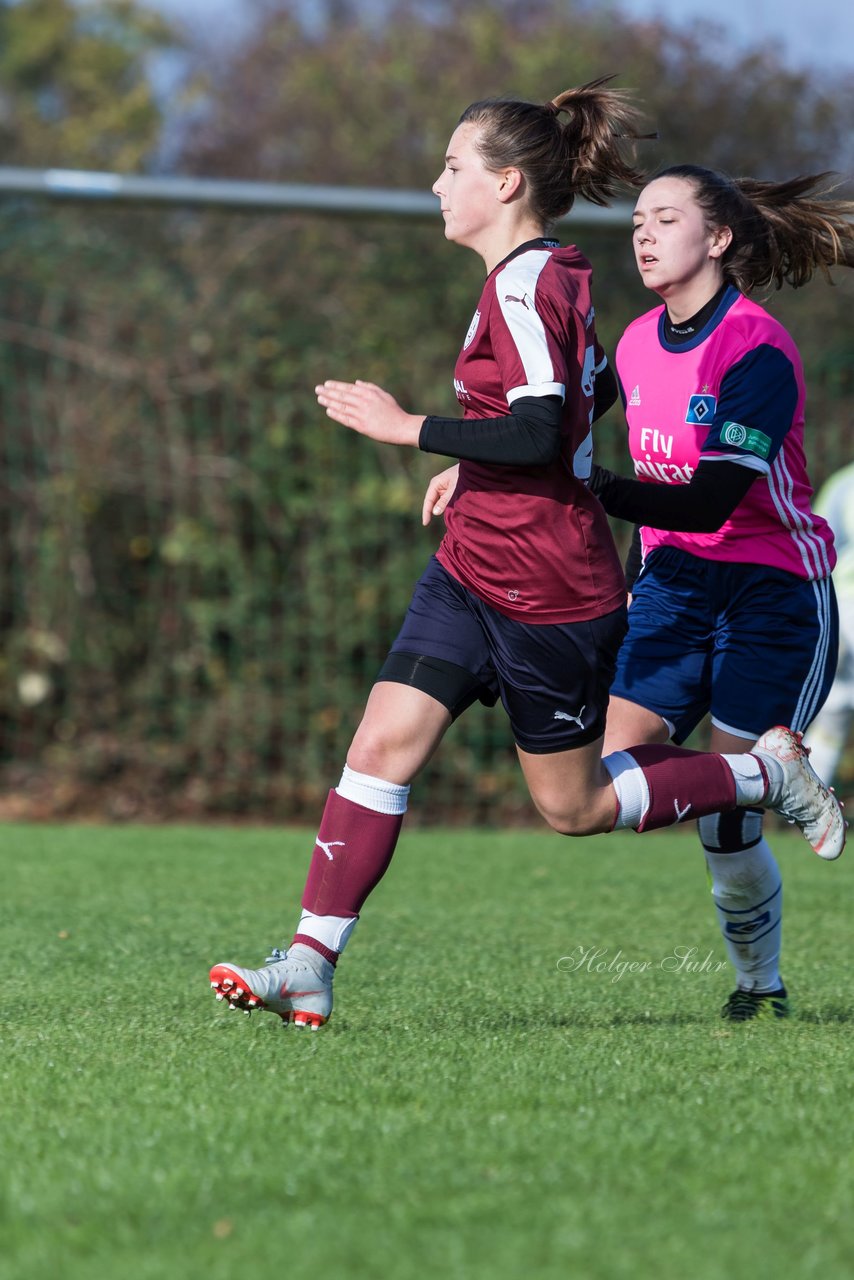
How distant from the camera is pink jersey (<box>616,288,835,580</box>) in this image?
150 inches

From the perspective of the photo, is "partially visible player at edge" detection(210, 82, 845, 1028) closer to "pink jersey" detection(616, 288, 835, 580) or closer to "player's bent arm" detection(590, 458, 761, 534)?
"player's bent arm" detection(590, 458, 761, 534)

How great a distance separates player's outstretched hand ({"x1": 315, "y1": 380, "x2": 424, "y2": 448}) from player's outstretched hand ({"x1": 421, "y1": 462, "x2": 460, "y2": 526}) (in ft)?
1.16

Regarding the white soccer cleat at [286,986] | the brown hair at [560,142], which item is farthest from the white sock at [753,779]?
the brown hair at [560,142]

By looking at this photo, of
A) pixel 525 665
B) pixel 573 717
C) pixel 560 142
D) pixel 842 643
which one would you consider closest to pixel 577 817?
pixel 573 717

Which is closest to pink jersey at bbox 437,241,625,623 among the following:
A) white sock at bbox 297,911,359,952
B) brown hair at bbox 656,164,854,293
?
brown hair at bbox 656,164,854,293

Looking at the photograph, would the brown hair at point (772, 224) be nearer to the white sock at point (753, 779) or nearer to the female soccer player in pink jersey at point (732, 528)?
the female soccer player in pink jersey at point (732, 528)

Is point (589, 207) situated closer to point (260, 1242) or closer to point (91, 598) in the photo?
point (91, 598)

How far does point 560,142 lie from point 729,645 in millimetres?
1277

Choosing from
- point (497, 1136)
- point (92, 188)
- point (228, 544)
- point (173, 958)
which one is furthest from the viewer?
point (228, 544)

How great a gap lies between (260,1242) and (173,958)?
2604 mm

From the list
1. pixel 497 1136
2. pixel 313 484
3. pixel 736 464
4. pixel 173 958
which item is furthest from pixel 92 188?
pixel 497 1136

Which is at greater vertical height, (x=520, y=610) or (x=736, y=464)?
(x=736, y=464)

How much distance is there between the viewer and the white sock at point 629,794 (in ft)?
12.3

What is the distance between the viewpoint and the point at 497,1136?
275 centimetres
